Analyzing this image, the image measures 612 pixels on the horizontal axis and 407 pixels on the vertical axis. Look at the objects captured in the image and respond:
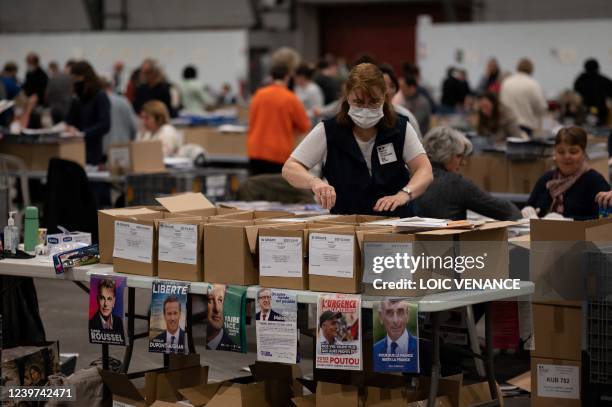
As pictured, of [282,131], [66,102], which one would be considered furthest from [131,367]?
[66,102]

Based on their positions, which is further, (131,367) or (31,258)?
(131,367)

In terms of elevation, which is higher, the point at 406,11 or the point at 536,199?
the point at 406,11

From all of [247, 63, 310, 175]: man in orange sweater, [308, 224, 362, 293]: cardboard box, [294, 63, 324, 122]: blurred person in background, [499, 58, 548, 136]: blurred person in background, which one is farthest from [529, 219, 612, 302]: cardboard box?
[499, 58, 548, 136]: blurred person in background

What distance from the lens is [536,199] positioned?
5.63m

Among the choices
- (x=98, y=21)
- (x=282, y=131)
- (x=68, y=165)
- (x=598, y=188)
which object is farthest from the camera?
(x=98, y=21)

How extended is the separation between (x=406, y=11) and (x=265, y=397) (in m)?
18.5

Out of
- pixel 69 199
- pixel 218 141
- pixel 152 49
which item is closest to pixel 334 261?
pixel 69 199

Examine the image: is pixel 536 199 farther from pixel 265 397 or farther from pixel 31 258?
pixel 31 258

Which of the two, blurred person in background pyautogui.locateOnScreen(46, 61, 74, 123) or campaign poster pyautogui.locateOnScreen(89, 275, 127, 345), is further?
blurred person in background pyautogui.locateOnScreen(46, 61, 74, 123)

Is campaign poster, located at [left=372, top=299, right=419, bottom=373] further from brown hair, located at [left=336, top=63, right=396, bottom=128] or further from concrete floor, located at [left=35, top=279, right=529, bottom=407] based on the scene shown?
concrete floor, located at [left=35, top=279, right=529, bottom=407]

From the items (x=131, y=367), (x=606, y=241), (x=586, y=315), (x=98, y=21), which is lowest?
(x=131, y=367)

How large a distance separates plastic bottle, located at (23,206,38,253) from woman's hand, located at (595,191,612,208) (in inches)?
96.0

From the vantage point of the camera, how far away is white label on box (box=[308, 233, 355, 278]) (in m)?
3.73

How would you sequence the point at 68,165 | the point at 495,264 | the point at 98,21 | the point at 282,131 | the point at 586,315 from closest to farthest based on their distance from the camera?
the point at 495,264 → the point at 586,315 → the point at 68,165 → the point at 282,131 → the point at 98,21
